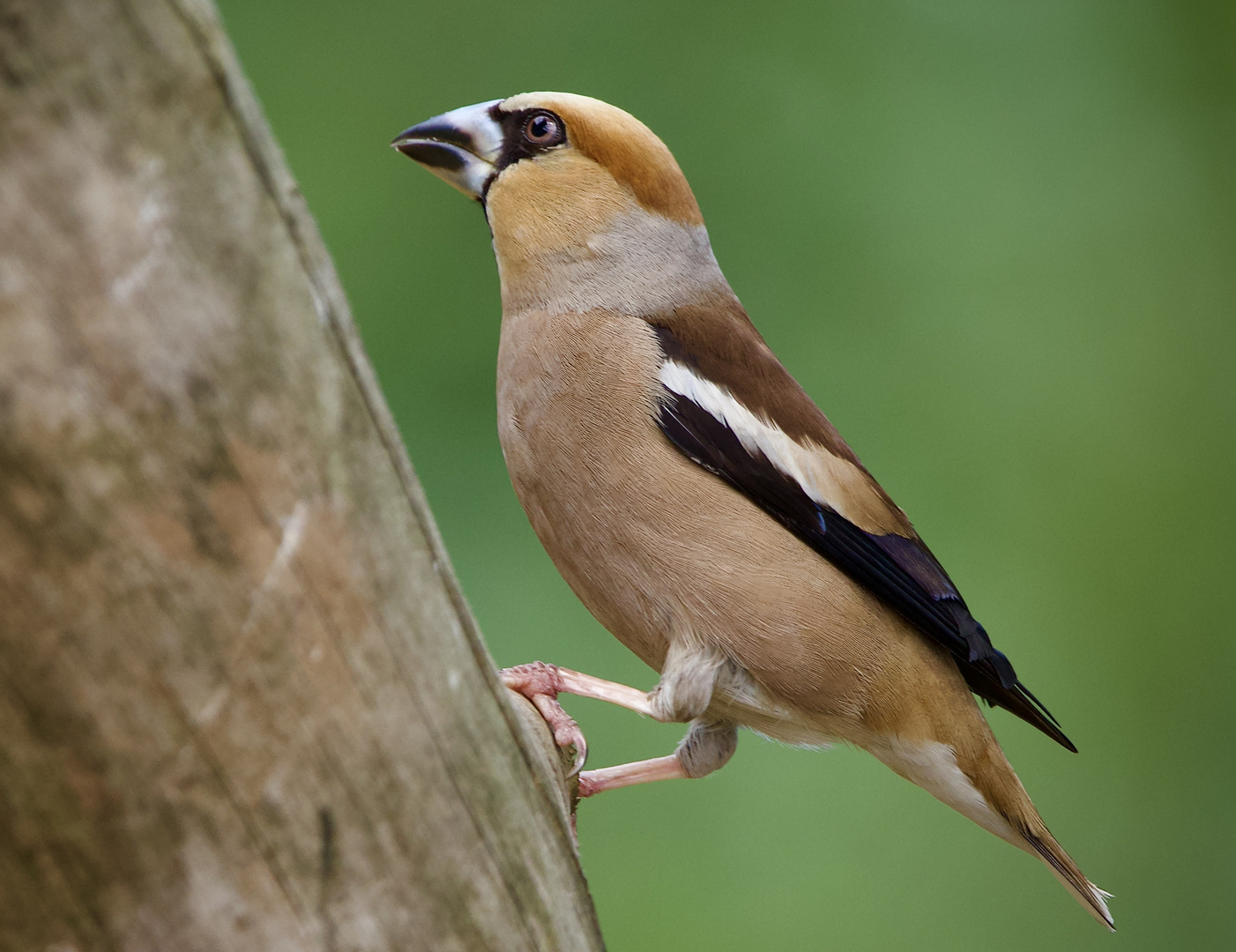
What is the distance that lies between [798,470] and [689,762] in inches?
26.3

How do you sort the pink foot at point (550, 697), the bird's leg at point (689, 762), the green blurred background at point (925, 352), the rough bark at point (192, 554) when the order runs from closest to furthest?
the rough bark at point (192, 554)
the pink foot at point (550, 697)
the bird's leg at point (689, 762)
the green blurred background at point (925, 352)

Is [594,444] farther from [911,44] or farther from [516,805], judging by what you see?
[911,44]

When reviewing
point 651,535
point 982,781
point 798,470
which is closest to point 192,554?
point 651,535

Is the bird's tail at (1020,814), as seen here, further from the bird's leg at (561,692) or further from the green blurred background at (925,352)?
the green blurred background at (925,352)

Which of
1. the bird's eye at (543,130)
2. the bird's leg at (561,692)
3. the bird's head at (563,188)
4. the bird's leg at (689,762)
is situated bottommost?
the bird's leg at (689,762)

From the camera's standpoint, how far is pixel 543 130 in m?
2.36

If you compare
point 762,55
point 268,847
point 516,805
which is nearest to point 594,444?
point 516,805

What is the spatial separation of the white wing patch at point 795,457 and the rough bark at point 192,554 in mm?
1053

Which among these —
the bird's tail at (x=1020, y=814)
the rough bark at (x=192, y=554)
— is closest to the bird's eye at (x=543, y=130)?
the rough bark at (x=192, y=554)

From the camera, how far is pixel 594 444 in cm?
206

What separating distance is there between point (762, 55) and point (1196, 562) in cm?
258

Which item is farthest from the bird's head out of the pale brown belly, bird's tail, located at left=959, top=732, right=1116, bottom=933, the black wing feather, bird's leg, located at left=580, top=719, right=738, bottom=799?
bird's tail, located at left=959, top=732, right=1116, bottom=933

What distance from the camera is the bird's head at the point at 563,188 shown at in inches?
90.8

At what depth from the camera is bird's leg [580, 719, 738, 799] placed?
7.47ft
